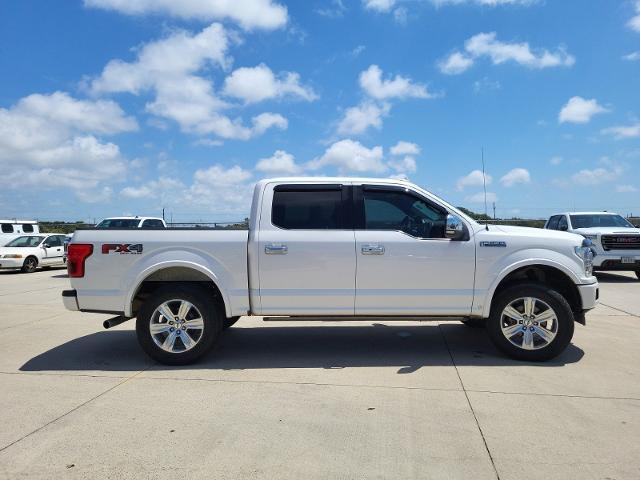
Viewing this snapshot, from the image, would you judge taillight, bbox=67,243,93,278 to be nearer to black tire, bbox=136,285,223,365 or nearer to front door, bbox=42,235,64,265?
black tire, bbox=136,285,223,365

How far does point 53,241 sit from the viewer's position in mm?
19188

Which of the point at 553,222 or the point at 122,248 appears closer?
the point at 122,248

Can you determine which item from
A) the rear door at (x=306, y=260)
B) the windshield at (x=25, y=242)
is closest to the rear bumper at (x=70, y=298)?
the rear door at (x=306, y=260)

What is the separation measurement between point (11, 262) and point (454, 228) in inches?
689

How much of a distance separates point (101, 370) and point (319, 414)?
Result: 268 centimetres

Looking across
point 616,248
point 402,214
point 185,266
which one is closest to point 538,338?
point 402,214

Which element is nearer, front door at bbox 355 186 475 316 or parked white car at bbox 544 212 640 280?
front door at bbox 355 186 475 316

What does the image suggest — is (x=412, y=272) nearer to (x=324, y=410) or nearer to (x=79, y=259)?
(x=324, y=410)

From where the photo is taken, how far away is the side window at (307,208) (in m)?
5.36

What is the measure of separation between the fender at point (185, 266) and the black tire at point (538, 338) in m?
2.96

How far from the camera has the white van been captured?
2132 cm

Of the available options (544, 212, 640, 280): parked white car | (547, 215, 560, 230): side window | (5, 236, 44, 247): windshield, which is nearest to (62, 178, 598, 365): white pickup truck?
(544, 212, 640, 280): parked white car

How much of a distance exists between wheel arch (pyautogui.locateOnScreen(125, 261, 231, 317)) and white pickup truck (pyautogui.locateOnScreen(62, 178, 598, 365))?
0.02 m

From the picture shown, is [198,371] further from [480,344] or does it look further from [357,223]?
[480,344]
